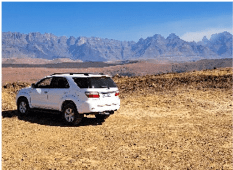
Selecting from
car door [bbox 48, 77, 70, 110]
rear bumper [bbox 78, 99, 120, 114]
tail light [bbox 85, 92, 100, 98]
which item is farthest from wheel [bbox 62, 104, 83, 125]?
tail light [bbox 85, 92, 100, 98]

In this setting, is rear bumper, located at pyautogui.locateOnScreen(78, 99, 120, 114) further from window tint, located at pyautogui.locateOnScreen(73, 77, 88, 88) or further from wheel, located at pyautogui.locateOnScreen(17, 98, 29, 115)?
wheel, located at pyautogui.locateOnScreen(17, 98, 29, 115)

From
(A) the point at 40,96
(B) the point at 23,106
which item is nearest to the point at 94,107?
(A) the point at 40,96

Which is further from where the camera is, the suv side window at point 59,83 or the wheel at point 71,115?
the suv side window at point 59,83

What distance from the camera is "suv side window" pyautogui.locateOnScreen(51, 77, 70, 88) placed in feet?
31.5

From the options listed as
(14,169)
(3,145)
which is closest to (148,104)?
(3,145)

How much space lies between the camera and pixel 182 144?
7.30 m

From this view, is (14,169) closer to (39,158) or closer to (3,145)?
(39,158)

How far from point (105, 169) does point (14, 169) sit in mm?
1854

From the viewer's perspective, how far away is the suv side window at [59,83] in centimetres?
959

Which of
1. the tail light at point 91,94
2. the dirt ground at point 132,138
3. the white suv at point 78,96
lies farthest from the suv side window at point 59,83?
the dirt ground at point 132,138

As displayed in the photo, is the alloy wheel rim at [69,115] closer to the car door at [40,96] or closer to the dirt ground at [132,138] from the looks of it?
the dirt ground at [132,138]

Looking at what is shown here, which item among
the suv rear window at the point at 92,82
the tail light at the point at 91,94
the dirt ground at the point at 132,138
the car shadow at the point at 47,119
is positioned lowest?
the dirt ground at the point at 132,138

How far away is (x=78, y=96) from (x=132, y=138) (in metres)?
2.35

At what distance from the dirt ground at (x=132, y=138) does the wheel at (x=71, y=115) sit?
0.26 m
